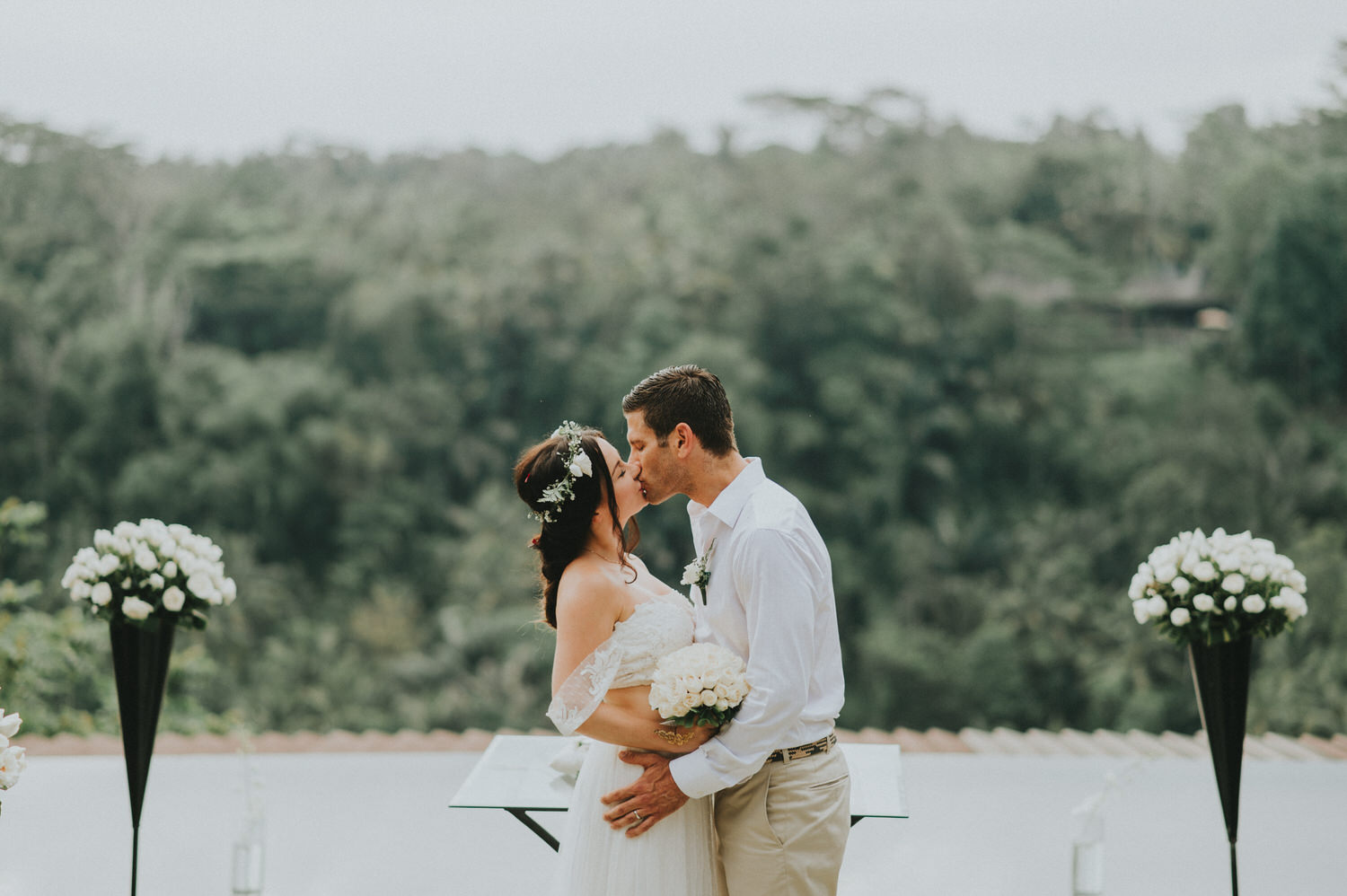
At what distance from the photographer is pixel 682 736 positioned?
7.14ft

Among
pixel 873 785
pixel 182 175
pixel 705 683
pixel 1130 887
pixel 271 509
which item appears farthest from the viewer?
pixel 182 175

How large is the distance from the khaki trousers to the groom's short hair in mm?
618

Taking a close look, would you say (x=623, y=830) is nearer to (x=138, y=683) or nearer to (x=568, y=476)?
(x=568, y=476)

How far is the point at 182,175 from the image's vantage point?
67.0 ft

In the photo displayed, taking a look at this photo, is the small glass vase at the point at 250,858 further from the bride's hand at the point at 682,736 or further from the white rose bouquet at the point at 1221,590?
the white rose bouquet at the point at 1221,590

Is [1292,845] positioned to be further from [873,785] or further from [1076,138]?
[1076,138]

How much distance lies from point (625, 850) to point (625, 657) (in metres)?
0.37

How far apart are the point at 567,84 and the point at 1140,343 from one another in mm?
11514

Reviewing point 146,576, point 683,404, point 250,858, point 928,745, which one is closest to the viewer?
point 683,404

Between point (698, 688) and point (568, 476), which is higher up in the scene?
point (568, 476)

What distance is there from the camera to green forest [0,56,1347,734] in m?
15.2

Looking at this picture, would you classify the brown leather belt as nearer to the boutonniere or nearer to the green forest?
the boutonniere

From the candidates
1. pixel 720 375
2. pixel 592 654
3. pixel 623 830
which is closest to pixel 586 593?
pixel 592 654

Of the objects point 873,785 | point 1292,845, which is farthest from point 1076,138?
point 873,785
